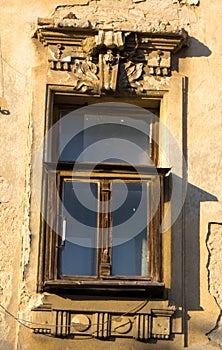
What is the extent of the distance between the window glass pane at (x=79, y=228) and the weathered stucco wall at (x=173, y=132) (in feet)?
0.85

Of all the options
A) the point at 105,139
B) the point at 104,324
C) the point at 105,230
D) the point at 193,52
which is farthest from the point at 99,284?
the point at 193,52

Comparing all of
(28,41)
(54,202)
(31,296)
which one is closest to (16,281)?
(31,296)

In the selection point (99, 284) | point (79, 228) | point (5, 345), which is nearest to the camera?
point (99, 284)

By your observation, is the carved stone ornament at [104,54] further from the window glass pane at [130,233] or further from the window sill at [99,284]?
the window sill at [99,284]

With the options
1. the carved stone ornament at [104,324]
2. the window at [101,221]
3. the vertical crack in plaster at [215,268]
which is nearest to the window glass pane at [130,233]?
the window at [101,221]

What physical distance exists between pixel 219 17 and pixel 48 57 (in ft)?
5.10

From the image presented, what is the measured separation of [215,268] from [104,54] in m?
2.03

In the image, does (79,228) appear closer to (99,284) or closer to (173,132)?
(99,284)

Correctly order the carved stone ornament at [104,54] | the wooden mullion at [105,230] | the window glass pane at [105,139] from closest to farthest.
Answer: the wooden mullion at [105,230] → the carved stone ornament at [104,54] → the window glass pane at [105,139]

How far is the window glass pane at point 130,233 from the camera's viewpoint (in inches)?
341

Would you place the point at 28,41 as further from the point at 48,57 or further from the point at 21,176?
the point at 21,176

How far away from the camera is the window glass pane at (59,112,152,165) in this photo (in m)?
9.21

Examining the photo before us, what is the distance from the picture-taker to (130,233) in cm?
873

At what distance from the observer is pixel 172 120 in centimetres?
906
